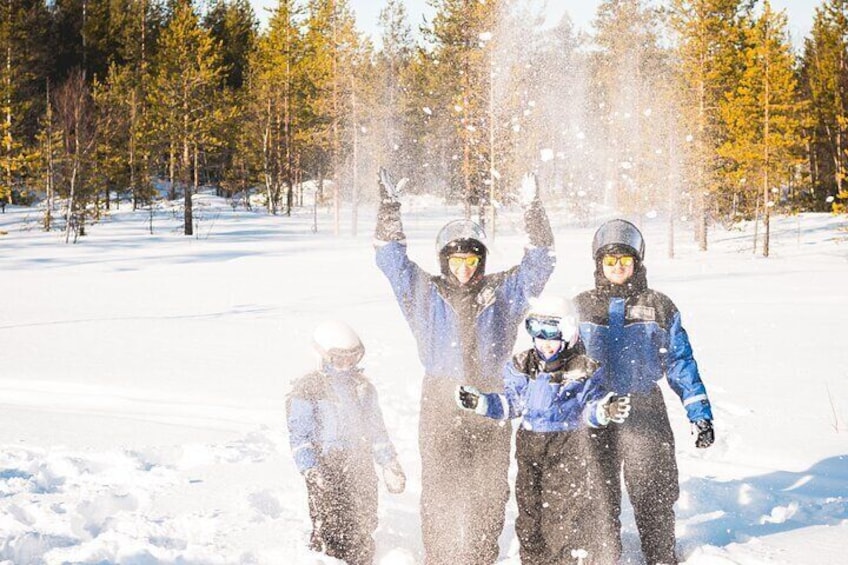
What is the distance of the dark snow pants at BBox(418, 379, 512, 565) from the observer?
3.81m

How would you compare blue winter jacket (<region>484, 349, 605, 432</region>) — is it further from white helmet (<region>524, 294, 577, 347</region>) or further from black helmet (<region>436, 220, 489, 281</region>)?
black helmet (<region>436, 220, 489, 281</region>)

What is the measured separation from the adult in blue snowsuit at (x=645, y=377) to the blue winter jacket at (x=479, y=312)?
359mm

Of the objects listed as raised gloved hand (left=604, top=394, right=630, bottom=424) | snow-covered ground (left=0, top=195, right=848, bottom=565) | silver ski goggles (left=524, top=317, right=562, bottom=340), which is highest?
silver ski goggles (left=524, top=317, right=562, bottom=340)

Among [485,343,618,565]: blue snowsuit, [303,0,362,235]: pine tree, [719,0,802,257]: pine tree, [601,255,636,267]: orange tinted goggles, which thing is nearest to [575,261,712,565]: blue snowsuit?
[601,255,636,267]: orange tinted goggles

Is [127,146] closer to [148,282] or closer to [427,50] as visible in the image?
[427,50]

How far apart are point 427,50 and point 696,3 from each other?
21.6 metres

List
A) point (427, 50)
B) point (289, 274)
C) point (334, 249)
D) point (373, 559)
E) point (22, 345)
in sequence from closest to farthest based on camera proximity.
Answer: point (373, 559) → point (22, 345) → point (289, 274) → point (334, 249) → point (427, 50)

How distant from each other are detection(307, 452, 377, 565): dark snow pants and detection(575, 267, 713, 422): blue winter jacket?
4.43 ft

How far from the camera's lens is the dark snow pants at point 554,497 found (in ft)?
11.5

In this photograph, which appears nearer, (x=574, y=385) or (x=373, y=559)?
(x=574, y=385)

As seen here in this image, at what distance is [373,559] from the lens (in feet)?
13.0

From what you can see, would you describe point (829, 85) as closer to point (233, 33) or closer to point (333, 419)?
point (233, 33)

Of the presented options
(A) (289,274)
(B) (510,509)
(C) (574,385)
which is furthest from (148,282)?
(C) (574,385)

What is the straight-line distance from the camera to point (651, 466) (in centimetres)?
382
